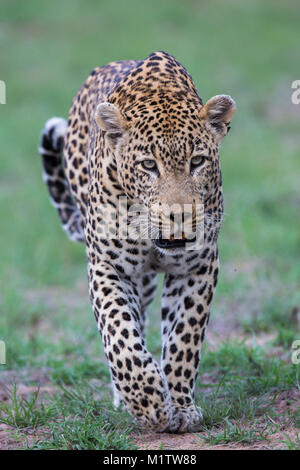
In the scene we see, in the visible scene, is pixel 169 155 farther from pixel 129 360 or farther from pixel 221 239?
pixel 221 239

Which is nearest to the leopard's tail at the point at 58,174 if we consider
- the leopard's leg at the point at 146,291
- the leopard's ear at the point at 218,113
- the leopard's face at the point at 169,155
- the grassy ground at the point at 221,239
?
the leopard's leg at the point at 146,291

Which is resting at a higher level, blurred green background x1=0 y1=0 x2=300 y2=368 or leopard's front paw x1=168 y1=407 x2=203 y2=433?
blurred green background x1=0 y1=0 x2=300 y2=368

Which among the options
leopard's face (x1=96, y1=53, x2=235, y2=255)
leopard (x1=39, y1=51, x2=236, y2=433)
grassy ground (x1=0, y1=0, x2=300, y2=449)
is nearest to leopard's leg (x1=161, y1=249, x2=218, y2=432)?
leopard (x1=39, y1=51, x2=236, y2=433)

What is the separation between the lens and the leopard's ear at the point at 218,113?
5.17m

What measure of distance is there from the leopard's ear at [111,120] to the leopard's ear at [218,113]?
1.56 ft

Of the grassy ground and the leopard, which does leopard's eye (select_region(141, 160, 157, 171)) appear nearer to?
the leopard

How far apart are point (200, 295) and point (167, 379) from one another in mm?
554

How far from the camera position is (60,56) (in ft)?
71.1

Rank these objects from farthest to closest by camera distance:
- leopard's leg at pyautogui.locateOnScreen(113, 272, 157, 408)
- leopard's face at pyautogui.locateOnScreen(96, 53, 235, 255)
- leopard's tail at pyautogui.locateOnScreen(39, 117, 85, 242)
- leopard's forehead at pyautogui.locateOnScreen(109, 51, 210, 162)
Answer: leopard's tail at pyautogui.locateOnScreen(39, 117, 85, 242), leopard's leg at pyautogui.locateOnScreen(113, 272, 157, 408), leopard's forehead at pyautogui.locateOnScreen(109, 51, 210, 162), leopard's face at pyautogui.locateOnScreen(96, 53, 235, 255)

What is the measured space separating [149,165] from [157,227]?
1.23ft

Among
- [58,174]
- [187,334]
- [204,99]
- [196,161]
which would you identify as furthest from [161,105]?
[204,99]

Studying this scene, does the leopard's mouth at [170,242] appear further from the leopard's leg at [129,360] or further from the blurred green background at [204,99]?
the blurred green background at [204,99]

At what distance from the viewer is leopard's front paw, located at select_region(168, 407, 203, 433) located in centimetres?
519
